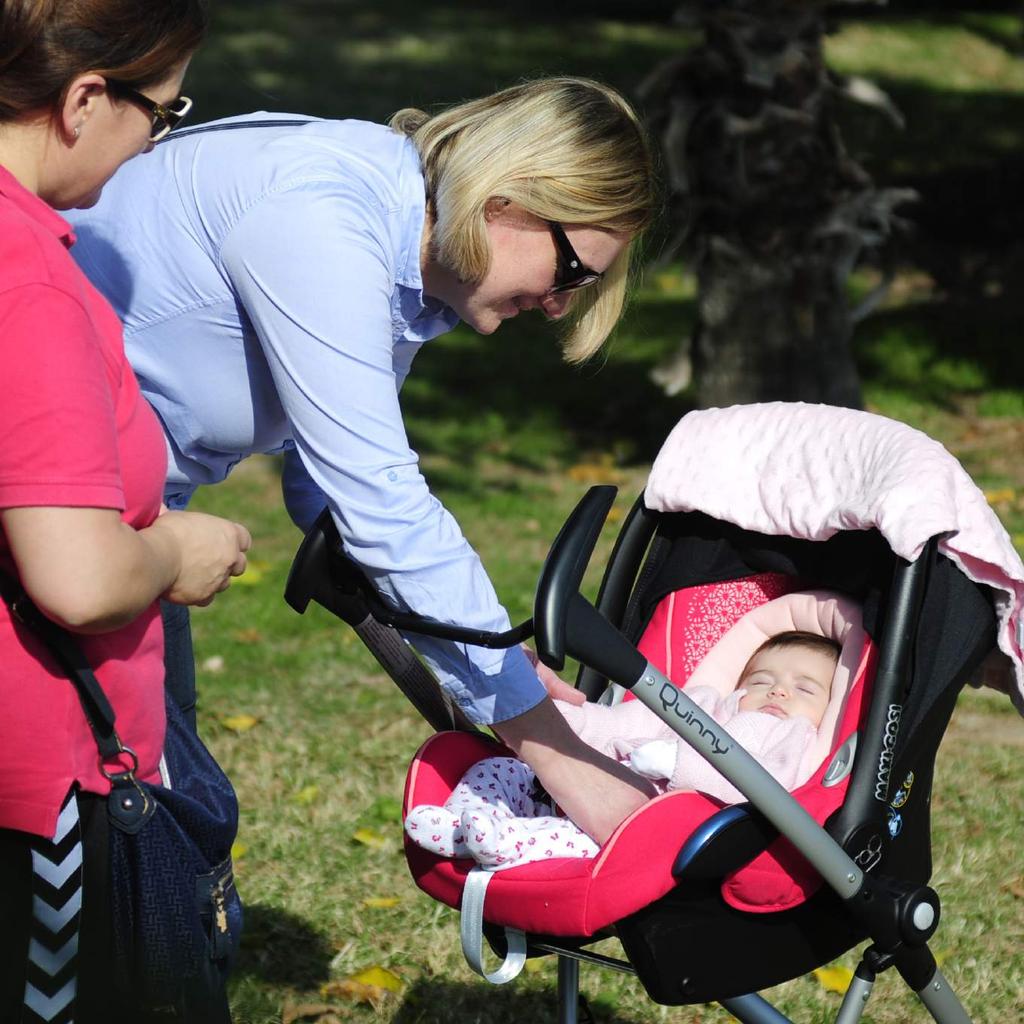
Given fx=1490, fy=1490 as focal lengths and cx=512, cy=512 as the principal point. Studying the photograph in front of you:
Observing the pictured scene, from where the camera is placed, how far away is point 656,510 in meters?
3.00

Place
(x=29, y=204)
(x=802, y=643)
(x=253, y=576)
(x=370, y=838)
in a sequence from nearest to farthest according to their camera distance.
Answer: (x=29, y=204), (x=802, y=643), (x=370, y=838), (x=253, y=576)

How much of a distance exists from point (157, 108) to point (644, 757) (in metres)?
1.31

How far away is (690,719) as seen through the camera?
2109 millimetres

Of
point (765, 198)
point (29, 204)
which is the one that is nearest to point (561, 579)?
point (29, 204)

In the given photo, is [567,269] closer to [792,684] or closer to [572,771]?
[572,771]

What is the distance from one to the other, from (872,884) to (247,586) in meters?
4.09

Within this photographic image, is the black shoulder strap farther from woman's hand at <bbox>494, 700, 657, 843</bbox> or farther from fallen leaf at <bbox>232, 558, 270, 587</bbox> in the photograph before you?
fallen leaf at <bbox>232, 558, 270, 587</bbox>

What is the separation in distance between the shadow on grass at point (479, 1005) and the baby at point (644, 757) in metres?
0.88

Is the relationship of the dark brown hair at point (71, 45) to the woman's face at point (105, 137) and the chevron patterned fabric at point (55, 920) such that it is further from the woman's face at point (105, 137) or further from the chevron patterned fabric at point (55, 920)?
the chevron patterned fabric at point (55, 920)

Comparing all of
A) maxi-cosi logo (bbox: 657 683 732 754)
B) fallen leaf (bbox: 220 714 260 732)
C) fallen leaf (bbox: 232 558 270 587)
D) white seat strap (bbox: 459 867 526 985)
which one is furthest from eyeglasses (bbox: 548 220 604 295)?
fallen leaf (bbox: 232 558 270 587)

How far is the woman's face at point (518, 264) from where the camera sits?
7.55ft

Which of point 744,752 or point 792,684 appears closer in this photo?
point 744,752

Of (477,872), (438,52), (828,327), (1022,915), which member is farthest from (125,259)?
(438,52)

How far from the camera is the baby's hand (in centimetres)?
251
